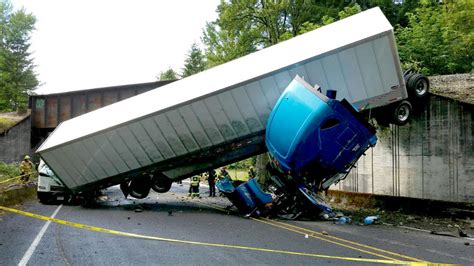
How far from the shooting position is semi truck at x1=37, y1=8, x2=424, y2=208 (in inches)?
393

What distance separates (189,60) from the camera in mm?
60844

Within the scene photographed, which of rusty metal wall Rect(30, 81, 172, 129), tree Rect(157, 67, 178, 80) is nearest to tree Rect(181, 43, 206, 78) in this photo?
tree Rect(157, 67, 178, 80)

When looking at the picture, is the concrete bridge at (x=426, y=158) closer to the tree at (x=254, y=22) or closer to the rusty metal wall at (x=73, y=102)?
the rusty metal wall at (x=73, y=102)

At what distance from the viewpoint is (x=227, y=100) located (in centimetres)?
1035

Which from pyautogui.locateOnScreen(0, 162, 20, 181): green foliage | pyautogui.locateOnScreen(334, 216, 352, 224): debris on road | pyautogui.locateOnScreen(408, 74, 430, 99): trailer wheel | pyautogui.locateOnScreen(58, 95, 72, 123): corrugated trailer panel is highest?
pyautogui.locateOnScreen(58, 95, 72, 123): corrugated trailer panel

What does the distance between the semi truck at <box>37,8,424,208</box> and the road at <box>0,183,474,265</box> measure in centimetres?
168

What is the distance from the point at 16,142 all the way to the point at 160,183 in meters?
16.7

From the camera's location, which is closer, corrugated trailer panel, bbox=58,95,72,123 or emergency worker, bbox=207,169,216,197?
emergency worker, bbox=207,169,216,197

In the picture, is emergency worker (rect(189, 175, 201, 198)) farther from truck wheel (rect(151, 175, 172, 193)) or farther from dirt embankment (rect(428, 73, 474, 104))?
dirt embankment (rect(428, 73, 474, 104))

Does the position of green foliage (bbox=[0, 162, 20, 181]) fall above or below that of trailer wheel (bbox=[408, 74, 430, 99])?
below

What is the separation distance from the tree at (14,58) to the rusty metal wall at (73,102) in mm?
18740

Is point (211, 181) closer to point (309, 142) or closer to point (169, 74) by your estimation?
point (309, 142)

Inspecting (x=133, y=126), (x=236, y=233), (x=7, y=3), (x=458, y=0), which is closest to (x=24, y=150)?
(x=133, y=126)

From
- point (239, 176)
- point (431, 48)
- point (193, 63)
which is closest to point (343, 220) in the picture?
point (431, 48)
